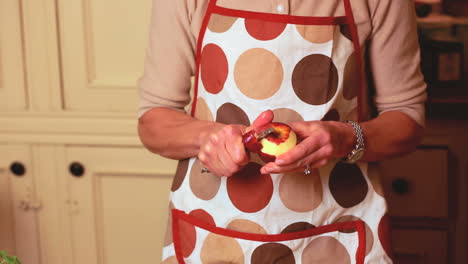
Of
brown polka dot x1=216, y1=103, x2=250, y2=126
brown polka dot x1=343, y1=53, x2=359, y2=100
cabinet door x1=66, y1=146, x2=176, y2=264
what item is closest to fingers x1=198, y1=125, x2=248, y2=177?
brown polka dot x1=216, y1=103, x2=250, y2=126

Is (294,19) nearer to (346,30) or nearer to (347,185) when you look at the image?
(346,30)

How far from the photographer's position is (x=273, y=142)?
3.20 feet

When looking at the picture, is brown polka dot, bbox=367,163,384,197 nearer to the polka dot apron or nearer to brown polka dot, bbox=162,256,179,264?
the polka dot apron

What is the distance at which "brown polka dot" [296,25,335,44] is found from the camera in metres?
1.10

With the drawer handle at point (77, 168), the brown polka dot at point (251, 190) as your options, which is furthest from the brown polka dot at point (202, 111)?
the drawer handle at point (77, 168)

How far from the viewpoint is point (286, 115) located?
1116 mm

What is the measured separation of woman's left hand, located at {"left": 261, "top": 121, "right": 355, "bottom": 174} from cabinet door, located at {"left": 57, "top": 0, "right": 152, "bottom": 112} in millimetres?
884

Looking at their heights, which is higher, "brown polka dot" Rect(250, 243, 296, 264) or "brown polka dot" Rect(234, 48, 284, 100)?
"brown polka dot" Rect(234, 48, 284, 100)

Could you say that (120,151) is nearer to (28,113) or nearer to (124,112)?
(124,112)

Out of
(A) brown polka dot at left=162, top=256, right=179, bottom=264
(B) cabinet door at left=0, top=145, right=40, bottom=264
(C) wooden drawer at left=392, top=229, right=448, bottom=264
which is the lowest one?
(C) wooden drawer at left=392, top=229, right=448, bottom=264

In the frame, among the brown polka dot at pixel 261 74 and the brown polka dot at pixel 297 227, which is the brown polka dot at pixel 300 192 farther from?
the brown polka dot at pixel 261 74

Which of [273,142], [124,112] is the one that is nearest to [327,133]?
[273,142]

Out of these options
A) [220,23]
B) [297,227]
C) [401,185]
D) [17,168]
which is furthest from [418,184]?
[17,168]

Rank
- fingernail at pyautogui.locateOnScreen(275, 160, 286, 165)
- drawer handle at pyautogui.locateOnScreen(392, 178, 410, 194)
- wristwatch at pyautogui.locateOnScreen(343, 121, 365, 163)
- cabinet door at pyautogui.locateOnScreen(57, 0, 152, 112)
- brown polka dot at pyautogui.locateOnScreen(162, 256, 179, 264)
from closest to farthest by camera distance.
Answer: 1. fingernail at pyautogui.locateOnScreen(275, 160, 286, 165)
2. wristwatch at pyautogui.locateOnScreen(343, 121, 365, 163)
3. brown polka dot at pyautogui.locateOnScreen(162, 256, 179, 264)
4. cabinet door at pyautogui.locateOnScreen(57, 0, 152, 112)
5. drawer handle at pyautogui.locateOnScreen(392, 178, 410, 194)
